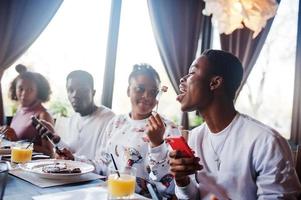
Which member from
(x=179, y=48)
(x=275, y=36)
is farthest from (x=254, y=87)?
(x=179, y=48)

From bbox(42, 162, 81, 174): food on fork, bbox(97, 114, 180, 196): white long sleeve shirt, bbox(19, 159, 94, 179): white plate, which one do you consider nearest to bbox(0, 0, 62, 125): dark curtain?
bbox(97, 114, 180, 196): white long sleeve shirt

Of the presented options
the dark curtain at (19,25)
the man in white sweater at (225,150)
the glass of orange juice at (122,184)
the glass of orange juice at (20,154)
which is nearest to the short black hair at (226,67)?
the man in white sweater at (225,150)

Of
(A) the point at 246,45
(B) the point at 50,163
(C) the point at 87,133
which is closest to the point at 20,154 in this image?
(B) the point at 50,163

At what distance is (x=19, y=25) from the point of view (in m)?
3.18

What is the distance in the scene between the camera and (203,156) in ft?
Result: 5.12

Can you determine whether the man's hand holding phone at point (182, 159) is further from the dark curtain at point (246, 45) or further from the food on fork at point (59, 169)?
the dark curtain at point (246, 45)

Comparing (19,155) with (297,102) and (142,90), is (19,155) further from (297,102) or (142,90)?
(297,102)

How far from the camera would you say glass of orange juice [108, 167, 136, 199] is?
1.19 meters

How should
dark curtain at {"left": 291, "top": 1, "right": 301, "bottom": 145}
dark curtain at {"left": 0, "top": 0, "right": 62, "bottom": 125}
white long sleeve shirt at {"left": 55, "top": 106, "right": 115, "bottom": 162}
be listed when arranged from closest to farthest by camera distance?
white long sleeve shirt at {"left": 55, "top": 106, "right": 115, "bottom": 162} → dark curtain at {"left": 0, "top": 0, "right": 62, "bottom": 125} → dark curtain at {"left": 291, "top": 1, "right": 301, "bottom": 145}

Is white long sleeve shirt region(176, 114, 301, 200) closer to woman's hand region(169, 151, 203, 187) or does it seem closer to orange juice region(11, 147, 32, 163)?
woman's hand region(169, 151, 203, 187)

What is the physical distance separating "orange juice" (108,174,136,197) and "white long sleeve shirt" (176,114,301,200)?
0.31 meters

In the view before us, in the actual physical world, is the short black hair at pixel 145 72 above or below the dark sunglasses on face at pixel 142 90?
above

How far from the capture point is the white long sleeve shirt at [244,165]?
1.31m

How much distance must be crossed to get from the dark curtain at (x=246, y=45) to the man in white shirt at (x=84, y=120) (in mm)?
2112
